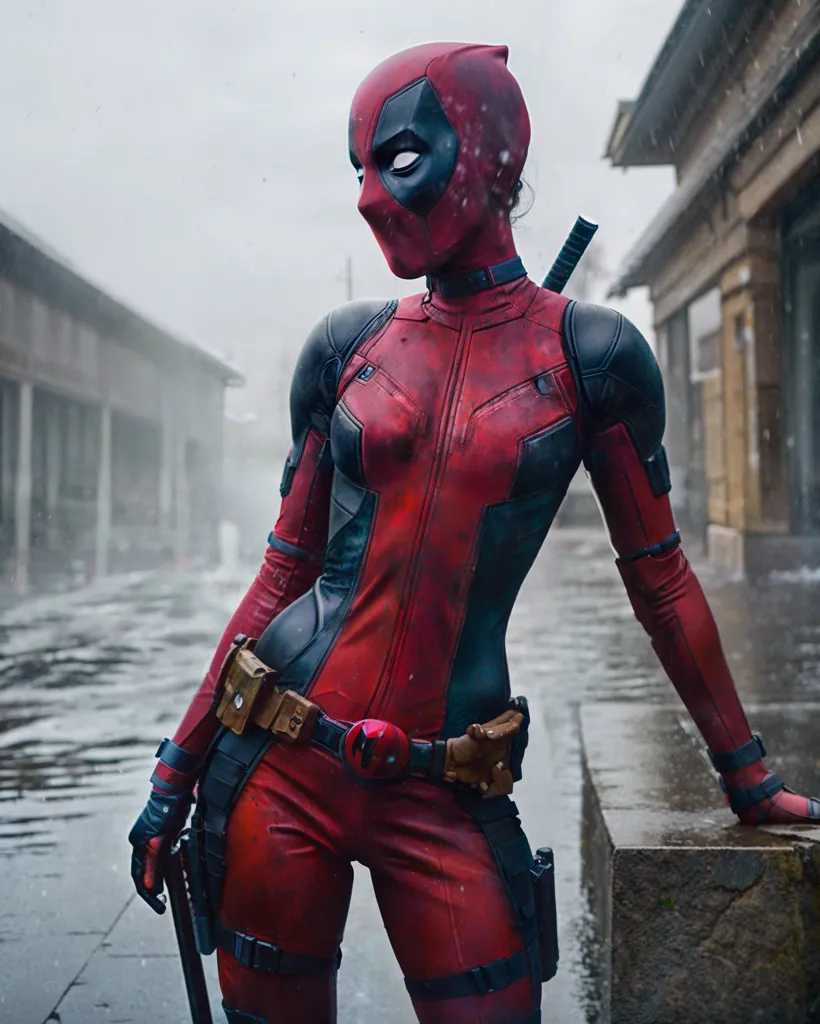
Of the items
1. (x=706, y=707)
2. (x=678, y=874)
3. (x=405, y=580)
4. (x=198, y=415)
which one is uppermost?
(x=198, y=415)

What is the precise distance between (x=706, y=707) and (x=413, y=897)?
1.90 feet

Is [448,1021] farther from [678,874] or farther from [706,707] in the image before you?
[678,874]

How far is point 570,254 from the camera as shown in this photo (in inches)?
72.3

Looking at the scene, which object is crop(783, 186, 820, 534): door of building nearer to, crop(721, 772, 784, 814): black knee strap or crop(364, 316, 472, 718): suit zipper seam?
crop(721, 772, 784, 814): black knee strap

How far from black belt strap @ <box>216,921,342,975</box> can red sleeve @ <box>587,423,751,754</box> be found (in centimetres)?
69

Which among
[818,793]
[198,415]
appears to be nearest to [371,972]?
[818,793]

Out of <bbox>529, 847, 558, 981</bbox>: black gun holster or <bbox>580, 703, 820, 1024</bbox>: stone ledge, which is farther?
<bbox>580, 703, 820, 1024</bbox>: stone ledge

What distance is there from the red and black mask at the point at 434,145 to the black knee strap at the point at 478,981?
3.22 ft

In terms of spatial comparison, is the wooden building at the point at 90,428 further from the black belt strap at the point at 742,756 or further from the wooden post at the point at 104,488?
→ the black belt strap at the point at 742,756

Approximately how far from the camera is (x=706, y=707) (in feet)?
6.02

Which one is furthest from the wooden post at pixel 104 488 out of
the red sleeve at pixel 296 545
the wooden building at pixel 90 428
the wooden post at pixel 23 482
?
the red sleeve at pixel 296 545

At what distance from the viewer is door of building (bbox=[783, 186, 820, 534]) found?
1149 centimetres

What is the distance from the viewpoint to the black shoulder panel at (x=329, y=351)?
1785mm

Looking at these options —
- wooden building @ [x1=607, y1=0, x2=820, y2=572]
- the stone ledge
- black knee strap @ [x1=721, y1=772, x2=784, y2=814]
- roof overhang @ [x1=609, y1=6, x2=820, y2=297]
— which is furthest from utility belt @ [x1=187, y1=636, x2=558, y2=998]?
wooden building @ [x1=607, y1=0, x2=820, y2=572]
